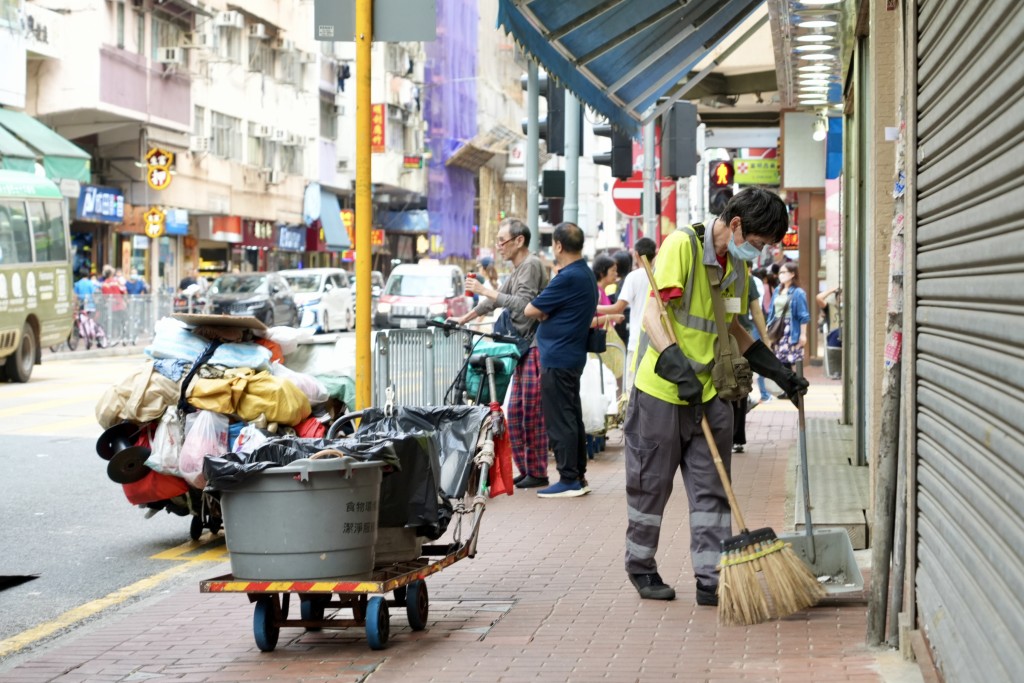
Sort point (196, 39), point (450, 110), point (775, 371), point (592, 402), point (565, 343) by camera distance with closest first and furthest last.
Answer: point (775, 371)
point (565, 343)
point (592, 402)
point (196, 39)
point (450, 110)

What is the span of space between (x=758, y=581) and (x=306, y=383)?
3751 mm

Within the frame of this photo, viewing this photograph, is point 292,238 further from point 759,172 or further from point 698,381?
point 698,381

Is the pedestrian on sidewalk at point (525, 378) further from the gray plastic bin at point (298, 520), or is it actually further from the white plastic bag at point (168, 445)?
the gray plastic bin at point (298, 520)

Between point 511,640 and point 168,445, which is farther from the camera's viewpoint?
point 168,445

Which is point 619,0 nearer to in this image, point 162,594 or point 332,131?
point 162,594

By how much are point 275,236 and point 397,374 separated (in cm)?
4671

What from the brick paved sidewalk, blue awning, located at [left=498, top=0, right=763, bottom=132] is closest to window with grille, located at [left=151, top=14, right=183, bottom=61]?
blue awning, located at [left=498, top=0, right=763, bottom=132]

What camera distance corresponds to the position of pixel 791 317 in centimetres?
1795

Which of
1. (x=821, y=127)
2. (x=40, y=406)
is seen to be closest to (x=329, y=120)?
(x=821, y=127)

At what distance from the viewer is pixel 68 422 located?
55.9ft

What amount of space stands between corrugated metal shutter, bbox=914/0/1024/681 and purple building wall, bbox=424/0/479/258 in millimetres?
65938

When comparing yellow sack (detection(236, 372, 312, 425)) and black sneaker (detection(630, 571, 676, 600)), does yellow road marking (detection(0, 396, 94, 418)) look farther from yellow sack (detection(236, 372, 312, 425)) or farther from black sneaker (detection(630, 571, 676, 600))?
black sneaker (detection(630, 571, 676, 600))

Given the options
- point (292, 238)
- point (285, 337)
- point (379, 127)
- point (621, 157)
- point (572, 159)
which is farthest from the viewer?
point (379, 127)

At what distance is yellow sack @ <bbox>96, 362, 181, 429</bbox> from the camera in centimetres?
875
